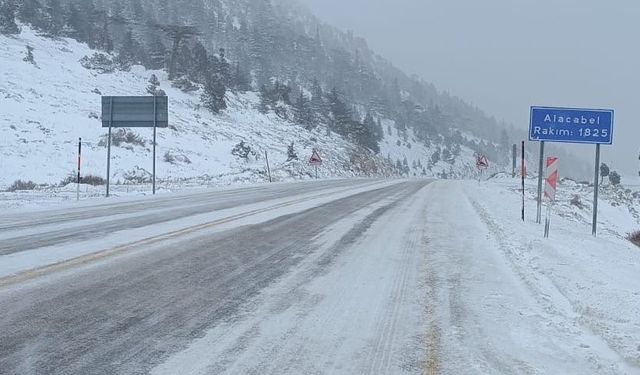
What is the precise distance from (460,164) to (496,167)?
2699 cm

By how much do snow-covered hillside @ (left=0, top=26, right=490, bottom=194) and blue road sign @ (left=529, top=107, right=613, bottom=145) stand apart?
20.3 m

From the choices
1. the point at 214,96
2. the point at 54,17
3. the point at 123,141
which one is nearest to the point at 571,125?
the point at 123,141

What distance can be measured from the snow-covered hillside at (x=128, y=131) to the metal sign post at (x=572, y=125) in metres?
20.3

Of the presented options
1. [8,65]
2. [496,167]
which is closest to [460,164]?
[496,167]

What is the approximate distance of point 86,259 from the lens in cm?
761

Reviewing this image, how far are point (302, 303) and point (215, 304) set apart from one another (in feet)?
2.80

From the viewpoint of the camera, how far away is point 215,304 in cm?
575

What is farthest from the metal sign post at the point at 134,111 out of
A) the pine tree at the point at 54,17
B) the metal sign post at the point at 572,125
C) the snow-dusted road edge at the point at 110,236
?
the pine tree at the point at 54,17

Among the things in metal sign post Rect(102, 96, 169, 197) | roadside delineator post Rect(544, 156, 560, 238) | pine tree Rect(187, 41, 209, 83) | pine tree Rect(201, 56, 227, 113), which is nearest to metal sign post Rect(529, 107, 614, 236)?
roadside delineator post Rect(544, 156, 560, 238)

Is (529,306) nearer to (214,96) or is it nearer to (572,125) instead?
(572,125)

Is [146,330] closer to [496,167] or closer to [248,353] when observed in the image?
[248,353]

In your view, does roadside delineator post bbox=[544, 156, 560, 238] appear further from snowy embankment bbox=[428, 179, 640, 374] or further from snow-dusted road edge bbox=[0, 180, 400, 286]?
snow-dusted road edge bbox=[0, 180, 400, 286]

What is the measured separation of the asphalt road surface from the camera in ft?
14.0

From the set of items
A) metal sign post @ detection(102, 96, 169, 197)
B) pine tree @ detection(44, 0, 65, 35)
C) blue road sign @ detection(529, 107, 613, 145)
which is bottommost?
blue road sign @ detection(529, 107, 613, 145)
